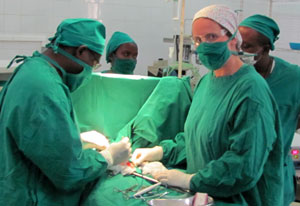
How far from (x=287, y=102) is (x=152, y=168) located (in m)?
0.82

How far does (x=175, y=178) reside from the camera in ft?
5.18

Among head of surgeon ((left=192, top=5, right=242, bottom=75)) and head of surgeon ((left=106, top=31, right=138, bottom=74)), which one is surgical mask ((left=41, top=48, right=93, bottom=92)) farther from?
head of surgeon ((left=106, top=31, right=138, bottom=74))

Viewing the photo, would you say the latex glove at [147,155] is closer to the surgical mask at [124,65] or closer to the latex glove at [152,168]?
the latex glove at [152,168]

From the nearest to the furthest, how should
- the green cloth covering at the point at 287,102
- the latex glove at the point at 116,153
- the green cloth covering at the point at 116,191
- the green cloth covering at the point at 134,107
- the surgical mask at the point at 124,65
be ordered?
the green cloth covering at the point at 116,191 → the latex glove at the point at 116,153 → the green cloth covering at the point at 287,102 → the green cloth covering at the point at 134,107 → the surgical mask at the point at 124,65

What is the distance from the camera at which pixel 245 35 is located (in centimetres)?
186

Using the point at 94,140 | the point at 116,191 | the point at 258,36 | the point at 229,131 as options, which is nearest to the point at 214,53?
the point at 229,131

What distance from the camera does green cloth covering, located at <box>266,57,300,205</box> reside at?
184cm

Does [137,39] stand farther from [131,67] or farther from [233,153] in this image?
[233,153]

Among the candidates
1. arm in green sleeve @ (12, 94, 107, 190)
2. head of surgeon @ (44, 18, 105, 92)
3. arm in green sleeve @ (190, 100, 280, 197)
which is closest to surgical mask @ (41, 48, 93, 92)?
head of surgeon @ (44, 18, 105, 92)

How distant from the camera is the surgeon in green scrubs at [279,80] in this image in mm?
1847

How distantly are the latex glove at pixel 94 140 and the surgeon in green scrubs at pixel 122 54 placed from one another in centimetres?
71

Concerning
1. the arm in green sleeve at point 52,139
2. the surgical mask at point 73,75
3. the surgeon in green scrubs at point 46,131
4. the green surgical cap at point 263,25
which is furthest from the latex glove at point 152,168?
the green surgical cap at point 263,25

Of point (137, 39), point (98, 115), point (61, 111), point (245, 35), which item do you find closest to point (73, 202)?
point (61, 111)

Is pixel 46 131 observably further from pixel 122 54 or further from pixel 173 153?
pixel 122 54
